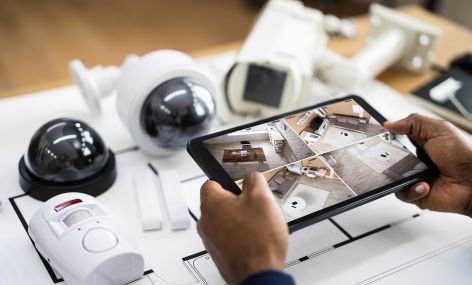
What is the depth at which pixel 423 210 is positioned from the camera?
0.84 m

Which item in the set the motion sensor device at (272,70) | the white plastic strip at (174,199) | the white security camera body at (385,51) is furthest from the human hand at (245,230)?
the white security camera body at (385,51)

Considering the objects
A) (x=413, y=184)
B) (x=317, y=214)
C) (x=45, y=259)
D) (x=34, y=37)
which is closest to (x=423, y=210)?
(x=413, y=184)

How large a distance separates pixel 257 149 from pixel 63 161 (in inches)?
10.8

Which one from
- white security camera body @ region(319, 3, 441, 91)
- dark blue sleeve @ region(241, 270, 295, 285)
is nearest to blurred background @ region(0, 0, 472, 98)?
white security camera body @ region(319, 3, 441, 91)

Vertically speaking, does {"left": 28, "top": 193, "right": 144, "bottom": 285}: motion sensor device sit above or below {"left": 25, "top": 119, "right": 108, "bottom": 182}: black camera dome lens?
below

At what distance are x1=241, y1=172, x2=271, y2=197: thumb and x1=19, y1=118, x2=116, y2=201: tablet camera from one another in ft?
0.84

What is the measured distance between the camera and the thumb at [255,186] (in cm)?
65

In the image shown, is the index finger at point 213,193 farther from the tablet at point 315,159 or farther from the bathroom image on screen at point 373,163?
the bathroom image on screen at point 373,163

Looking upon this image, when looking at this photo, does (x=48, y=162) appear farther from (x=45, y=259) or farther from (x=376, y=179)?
(x=376, y=179)

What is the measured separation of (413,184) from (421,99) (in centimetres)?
39

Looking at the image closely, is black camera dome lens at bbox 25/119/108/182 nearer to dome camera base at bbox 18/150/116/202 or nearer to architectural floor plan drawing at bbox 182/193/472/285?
dome camera base at bbox 18/150/116/202

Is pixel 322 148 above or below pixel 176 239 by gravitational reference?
above

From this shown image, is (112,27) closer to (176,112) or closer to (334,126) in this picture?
(176,112)

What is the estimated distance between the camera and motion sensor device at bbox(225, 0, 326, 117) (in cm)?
97
